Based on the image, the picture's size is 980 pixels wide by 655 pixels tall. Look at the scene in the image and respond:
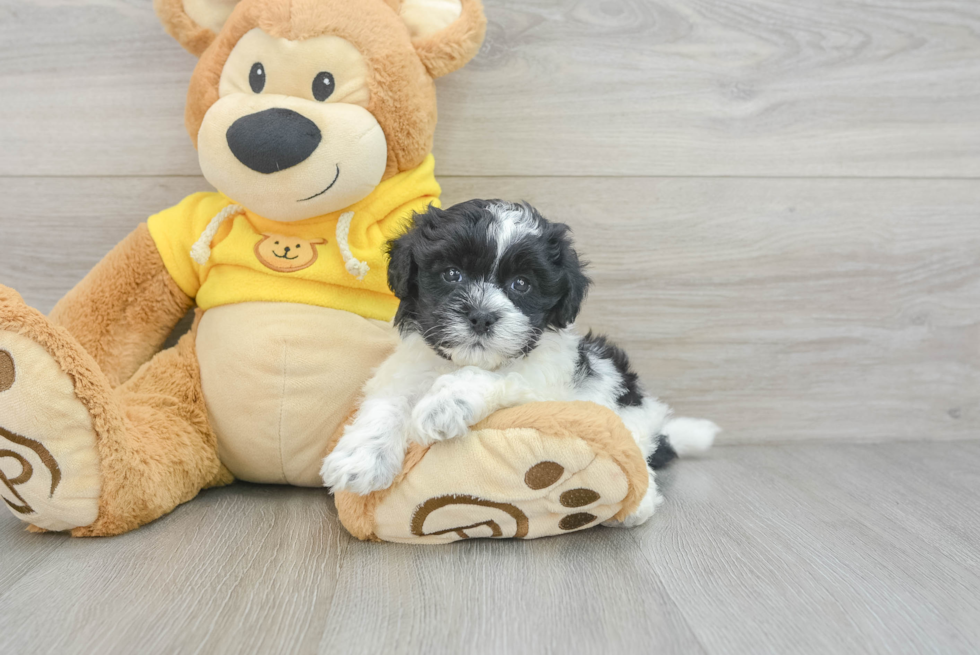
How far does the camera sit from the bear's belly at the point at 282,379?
1.41m

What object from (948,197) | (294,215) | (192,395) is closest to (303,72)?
(294,215)

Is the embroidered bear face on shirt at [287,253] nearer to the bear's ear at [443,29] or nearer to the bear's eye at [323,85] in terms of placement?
the bear's eye at [323,85]

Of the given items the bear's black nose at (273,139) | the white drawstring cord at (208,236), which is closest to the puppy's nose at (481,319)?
the bear's black nose at (273,139)

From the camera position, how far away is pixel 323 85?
136 cm

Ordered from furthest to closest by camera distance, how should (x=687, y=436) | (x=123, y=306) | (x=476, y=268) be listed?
(x=687, y=436) < (x=123, y=306) < (x=476, y=268)

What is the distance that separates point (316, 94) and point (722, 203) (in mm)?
1092

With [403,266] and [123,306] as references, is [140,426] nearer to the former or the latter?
[123,306]

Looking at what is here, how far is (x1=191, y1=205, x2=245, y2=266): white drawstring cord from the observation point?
57.7 inches

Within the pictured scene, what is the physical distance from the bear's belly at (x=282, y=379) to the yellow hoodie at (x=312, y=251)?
38 mm

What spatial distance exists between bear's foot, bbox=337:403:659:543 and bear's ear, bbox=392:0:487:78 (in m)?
0.78

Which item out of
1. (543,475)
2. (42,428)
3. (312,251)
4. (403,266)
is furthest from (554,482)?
(42,428)

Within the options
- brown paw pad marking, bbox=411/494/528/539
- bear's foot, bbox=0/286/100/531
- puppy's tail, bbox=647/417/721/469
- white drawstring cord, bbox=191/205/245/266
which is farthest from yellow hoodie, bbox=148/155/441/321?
puppy's tail, bbox=647/417/721/469

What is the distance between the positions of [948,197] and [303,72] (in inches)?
68.6

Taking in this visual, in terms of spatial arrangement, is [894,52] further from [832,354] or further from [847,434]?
[847,434]
